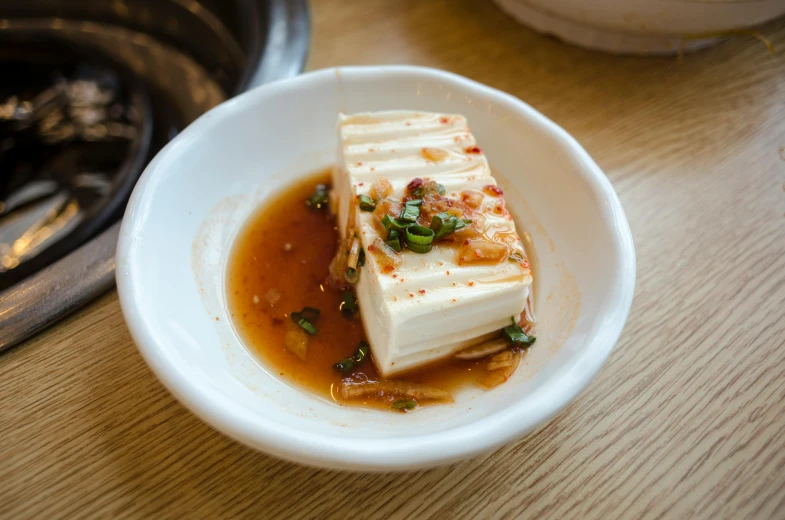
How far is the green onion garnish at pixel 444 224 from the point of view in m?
1.49

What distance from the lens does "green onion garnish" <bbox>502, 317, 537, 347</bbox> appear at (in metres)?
1.51

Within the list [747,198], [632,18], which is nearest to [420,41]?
[632,18]

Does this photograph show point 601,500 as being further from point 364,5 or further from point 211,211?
point 364,5

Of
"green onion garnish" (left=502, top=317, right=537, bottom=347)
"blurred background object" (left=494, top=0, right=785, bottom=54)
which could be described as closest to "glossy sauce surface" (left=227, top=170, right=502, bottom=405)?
"green onion garnish" (left=502, top=317, right=537, bottom=347)

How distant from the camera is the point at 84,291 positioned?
1.52 m

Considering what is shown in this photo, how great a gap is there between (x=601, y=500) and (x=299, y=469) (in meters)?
0.70

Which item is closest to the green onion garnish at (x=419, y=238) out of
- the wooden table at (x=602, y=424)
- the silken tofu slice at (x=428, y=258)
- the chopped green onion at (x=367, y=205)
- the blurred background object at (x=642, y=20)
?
the silken tofu slice at (x=428, y=258)

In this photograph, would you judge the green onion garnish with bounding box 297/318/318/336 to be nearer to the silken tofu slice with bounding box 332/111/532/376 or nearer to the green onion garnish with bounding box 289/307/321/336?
the green onion garnish with bounding box 289/307/321/336

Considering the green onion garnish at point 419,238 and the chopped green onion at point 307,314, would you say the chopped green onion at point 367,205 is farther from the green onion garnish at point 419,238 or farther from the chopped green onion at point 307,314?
the chopped green onion at point 307,314

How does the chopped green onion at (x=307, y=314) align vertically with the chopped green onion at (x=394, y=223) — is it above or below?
below

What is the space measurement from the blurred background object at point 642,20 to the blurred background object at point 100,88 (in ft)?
3.58

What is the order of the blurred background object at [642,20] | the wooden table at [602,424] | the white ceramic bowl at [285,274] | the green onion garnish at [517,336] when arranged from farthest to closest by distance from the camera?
the blurred background object at [642,20] < the green onion garnish at [517,336] < the wooden table at [602,424] < the white ceramic bowl at [285,274]

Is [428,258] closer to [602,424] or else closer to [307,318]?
[307,318]

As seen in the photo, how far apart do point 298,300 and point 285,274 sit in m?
0.12
